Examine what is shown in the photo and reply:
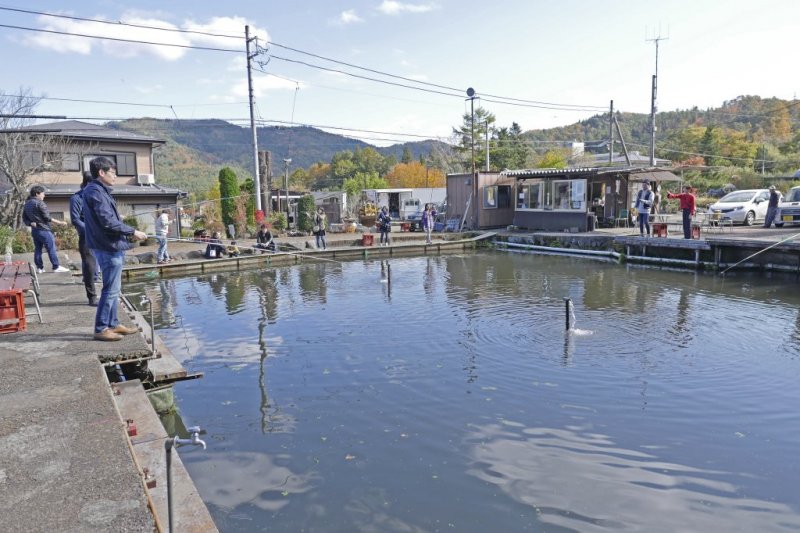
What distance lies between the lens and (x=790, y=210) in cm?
2111

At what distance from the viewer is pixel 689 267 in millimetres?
19234

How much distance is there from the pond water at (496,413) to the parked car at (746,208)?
1185 cm

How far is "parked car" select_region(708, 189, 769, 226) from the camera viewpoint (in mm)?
23938

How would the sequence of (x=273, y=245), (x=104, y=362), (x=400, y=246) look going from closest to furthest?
(x=104, y=362) → (x=273, y=245) → (x=400, y=246)

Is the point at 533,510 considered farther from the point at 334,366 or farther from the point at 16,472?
the point at 334,366

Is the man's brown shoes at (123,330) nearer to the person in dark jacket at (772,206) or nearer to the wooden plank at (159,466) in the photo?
the wooden plank at (159,466)

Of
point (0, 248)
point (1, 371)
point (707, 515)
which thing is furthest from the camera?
point (0, 248)

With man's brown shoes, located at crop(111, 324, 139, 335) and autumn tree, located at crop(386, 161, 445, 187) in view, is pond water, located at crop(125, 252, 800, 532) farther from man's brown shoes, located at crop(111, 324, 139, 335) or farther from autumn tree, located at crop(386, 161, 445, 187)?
autumn tree, located at crop(386, 161, 445, 187)

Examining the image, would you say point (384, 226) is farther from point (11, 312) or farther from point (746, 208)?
point (11, 312)

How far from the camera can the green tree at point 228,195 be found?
27219 mm

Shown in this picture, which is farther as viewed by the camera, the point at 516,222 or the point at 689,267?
the point at 516,222

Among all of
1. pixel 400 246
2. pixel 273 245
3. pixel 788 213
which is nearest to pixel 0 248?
pixel 273 245

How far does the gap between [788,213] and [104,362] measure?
77.6ft

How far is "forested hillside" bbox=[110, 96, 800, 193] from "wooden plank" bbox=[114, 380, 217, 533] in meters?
25.2
